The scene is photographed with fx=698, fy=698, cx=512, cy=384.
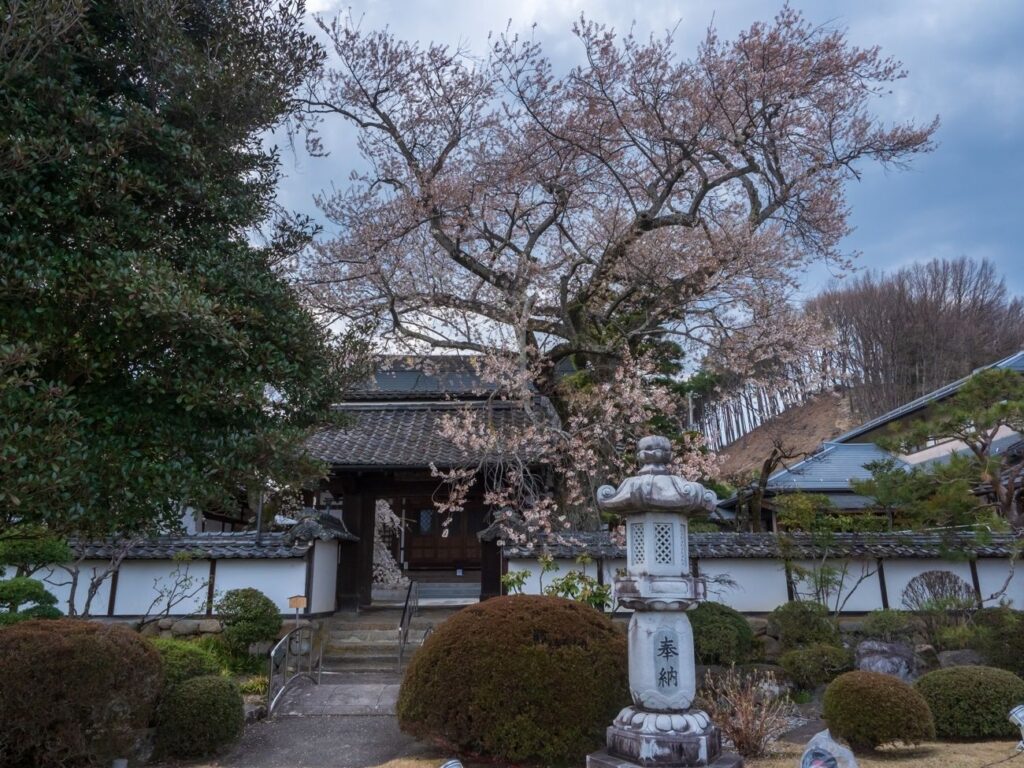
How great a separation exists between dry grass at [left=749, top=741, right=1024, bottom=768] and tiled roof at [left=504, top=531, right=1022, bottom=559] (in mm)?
3886

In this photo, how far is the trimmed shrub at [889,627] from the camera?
903 cm

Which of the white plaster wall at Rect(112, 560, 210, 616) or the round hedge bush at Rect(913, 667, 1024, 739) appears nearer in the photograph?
the round hedge bush at Rect(913, 667, 1024, 739)

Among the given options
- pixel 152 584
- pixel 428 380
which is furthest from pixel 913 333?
pixel 152 584

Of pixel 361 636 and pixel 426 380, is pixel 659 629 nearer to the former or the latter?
pixel 361 636

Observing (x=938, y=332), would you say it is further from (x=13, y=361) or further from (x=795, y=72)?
(x=13, y=361)

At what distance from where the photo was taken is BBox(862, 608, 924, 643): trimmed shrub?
9031mm

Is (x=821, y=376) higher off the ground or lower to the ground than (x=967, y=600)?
higher

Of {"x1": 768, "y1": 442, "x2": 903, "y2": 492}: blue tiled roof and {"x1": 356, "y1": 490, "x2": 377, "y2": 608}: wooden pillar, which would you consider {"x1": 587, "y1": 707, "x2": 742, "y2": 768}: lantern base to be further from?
{"x1": 768, "y1": 442, "x2": 903, "y2": 492}: blue tiled roof

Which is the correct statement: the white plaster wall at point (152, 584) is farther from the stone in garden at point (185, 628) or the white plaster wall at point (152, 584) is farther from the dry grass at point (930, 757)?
the dry grass at point (930, 757)

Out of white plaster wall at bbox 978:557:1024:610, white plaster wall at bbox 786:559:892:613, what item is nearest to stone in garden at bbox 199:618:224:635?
white plaster wall at bbox 786:559:892:613

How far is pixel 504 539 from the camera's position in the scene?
11164 millimetres

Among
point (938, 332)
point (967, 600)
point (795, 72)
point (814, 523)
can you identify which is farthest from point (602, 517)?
point (938, 332)

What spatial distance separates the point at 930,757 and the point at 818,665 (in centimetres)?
246

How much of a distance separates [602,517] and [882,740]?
718cm
